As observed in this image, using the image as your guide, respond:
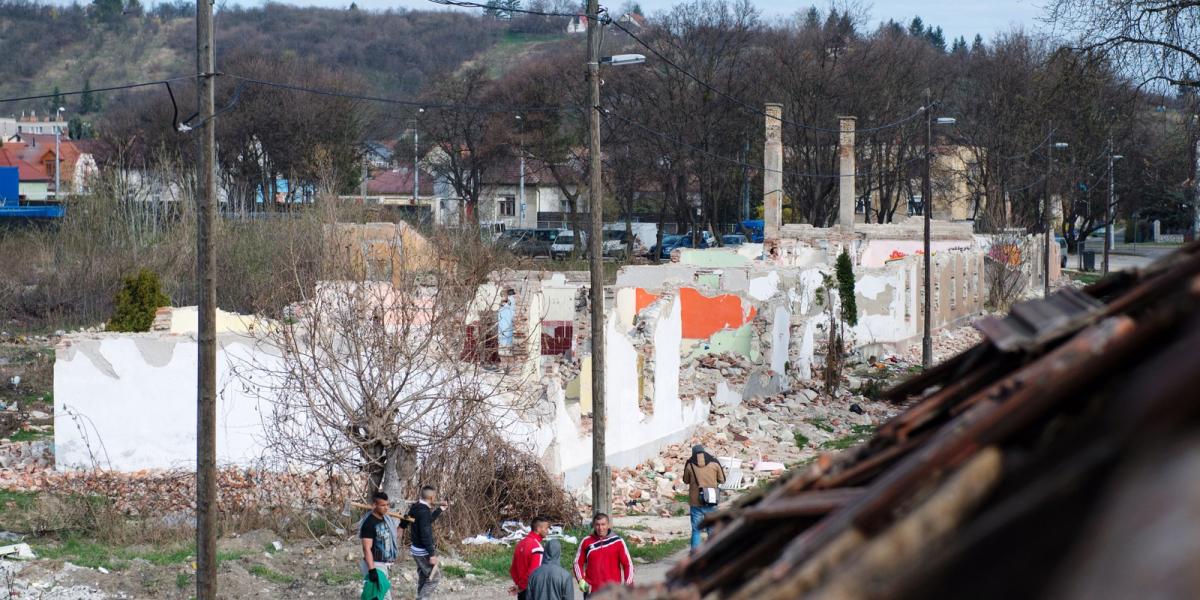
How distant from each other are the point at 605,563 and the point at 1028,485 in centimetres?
910

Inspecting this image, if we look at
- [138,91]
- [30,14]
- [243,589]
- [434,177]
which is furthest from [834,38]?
[30,14]

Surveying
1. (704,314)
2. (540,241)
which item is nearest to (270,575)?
(704,314)

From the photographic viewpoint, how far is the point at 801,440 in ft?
78.6

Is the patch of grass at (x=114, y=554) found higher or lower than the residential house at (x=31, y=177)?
lower

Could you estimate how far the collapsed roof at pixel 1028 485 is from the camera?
1616mm

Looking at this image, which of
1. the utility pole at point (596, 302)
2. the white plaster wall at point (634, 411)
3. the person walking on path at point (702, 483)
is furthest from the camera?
the white plaster wall at point (634, 411)

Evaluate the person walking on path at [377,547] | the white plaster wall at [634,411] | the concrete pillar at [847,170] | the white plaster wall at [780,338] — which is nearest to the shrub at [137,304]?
the white plaster wall at [634,411]

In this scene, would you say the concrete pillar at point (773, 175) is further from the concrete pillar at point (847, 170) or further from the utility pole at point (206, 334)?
the utility pole at point (206, 334)

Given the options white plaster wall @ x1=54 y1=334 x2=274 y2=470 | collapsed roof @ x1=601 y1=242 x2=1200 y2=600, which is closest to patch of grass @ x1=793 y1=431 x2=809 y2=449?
white plaster wall @ x1=54 y1=334 x2=274 y2=470

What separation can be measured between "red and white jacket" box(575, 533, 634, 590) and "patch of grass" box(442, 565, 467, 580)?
9.25 feet

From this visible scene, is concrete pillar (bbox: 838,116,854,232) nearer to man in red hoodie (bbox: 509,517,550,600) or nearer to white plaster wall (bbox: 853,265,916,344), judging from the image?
white plaster wall (bbox: 853,265,916,344)

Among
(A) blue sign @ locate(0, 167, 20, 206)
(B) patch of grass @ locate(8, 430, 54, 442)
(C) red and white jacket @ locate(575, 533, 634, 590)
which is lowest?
(B) patch of grass @ locate(8, 430, 54, 442)

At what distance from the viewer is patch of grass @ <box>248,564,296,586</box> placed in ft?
43.4

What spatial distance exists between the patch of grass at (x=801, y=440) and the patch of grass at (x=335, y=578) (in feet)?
38.5
